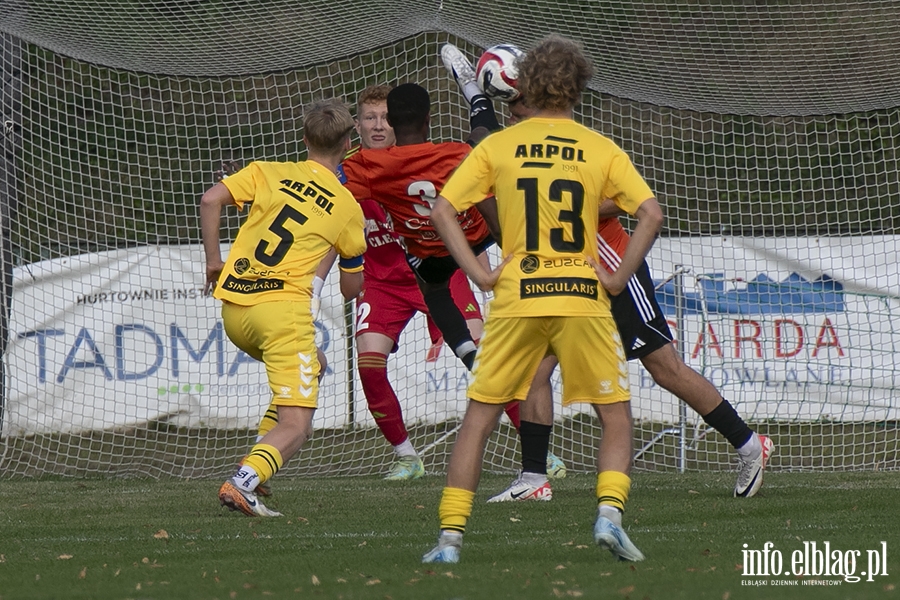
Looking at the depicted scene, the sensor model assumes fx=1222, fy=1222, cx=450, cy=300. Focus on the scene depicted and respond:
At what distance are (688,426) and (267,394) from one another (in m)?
3.53

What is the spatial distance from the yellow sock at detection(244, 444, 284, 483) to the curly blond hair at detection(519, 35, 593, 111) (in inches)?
83.8

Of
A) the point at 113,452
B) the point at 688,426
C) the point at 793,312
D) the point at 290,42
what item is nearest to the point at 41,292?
the point at 113,452

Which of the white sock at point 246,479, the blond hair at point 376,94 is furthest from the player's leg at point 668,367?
the blond hair at point 376,94

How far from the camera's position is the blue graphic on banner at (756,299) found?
10.0 metres

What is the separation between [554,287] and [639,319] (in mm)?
2028

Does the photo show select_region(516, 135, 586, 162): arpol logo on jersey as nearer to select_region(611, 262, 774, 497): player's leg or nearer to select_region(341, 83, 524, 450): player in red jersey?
select_region(611, 262, 774, 497): player's leg

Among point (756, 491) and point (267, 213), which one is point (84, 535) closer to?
point (267, 213)

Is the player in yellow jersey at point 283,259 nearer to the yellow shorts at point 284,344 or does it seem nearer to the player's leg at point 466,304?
the yellow shorts at point 284,344

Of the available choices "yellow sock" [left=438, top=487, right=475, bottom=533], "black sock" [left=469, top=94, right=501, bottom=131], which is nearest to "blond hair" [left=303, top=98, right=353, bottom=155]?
"black sock" [left=469, top=94, right=501, bottom=131]

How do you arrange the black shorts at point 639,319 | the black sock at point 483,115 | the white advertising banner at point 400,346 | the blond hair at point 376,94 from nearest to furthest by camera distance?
the black sock at point 483,115 → the black shorts at point 639,319 → the blond hair at point 376,94 → the white advertising banner at point 400,346

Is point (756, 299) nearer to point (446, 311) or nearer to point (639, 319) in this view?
point (446, 311)

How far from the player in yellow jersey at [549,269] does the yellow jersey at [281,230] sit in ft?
5.33

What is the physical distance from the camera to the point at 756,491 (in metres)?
6.34

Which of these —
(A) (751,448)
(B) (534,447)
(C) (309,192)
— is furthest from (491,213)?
A: (A) (751,448)
